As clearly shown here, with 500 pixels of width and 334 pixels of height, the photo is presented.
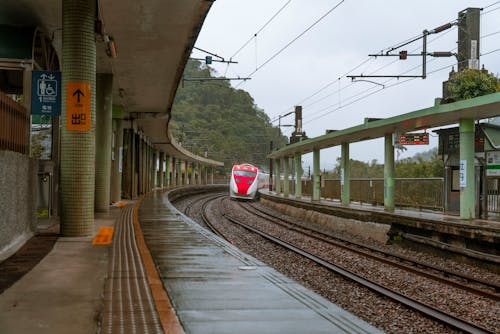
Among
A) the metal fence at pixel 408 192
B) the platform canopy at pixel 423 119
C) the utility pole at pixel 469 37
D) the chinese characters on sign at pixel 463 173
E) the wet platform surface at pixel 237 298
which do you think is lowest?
the wet platform surface at pixel 237 298

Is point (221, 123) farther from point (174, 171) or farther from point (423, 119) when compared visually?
point (423, 119)

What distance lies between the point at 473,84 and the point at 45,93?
16.6 meters

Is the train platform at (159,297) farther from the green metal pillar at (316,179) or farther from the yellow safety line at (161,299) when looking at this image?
the green metal pillar at (316,179)

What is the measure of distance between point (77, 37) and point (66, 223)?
342 cm

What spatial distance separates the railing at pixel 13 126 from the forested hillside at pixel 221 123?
67.3 metres

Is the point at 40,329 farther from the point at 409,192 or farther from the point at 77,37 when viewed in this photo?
the point at 409,192

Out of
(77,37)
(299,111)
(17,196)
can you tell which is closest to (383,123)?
(77,37)

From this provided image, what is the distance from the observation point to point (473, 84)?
21.4m

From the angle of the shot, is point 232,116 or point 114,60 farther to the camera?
point 232,116

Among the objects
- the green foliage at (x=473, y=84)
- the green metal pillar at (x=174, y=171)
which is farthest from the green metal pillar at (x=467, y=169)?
the green metal pillar at (x=174, y=171)

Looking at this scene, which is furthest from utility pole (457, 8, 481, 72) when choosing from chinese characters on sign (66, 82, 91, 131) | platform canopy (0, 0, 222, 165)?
chinese characters on sign (66, 82, 91, 131)

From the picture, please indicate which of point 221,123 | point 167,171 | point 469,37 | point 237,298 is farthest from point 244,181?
point 221,123

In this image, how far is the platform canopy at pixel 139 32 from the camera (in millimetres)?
11704

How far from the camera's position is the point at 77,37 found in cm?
972
